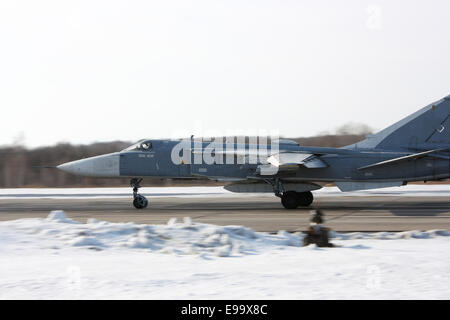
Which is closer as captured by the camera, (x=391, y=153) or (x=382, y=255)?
(x=382, y=255)

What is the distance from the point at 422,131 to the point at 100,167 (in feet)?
45.0

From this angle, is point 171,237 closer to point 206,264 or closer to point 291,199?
point 206,264

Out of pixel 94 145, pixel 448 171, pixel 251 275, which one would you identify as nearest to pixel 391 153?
pixel 448 171

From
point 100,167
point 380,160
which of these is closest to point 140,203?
point 100,167

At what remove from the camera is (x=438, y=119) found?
892 inches

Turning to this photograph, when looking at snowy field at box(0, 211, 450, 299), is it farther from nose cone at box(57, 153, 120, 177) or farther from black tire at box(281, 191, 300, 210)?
nose cone at box(57, 153, 120, 177)

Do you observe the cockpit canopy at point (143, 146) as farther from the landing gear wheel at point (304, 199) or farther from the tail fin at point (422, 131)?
the tail fin at point (422, 131)

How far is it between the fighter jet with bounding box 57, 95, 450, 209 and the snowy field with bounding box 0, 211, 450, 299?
9712mm

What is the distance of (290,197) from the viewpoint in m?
22.7

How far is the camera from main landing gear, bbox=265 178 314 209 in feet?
74.6

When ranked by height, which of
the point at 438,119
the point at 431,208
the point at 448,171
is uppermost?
the point at 438,119
